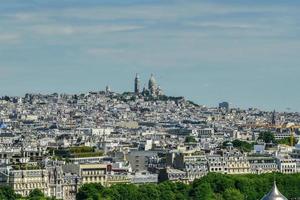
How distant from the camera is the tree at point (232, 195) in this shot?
7238 cm

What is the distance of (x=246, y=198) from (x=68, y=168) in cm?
1295

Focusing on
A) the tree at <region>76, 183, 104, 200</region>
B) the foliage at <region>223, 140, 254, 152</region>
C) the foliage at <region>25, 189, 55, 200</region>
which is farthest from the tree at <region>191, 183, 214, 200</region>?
the foliage at <region>223, 140, 254, 152</region>

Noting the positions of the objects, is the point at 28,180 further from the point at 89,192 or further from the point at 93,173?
the point at 89,192

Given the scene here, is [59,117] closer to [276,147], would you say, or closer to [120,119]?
[120,119]

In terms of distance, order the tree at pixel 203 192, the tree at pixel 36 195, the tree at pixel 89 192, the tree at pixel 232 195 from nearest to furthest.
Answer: the tree at pixel 36 195 < the tree at pixel 89 192 < the tree at pixel 203 192 < the tree at pixel 232 195

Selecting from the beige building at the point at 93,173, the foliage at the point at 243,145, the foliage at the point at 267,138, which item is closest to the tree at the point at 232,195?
the beige building at the point at 93,173

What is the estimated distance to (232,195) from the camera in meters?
72.7

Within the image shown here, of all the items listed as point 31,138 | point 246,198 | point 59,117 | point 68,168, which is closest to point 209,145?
point 31,138

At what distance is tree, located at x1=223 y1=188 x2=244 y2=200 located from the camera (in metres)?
72.4

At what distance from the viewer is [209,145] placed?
371 feet

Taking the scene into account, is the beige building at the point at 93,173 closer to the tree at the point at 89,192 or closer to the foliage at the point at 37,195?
the foliage at the point at 37,195

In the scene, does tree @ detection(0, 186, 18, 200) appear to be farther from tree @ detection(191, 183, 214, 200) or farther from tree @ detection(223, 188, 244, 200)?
tree @ detection(223, 188, 244, 200)

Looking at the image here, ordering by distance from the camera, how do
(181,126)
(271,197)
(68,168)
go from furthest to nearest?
(181,126)
(68,168)
(271,197)

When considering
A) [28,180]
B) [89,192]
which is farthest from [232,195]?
[28,180]
